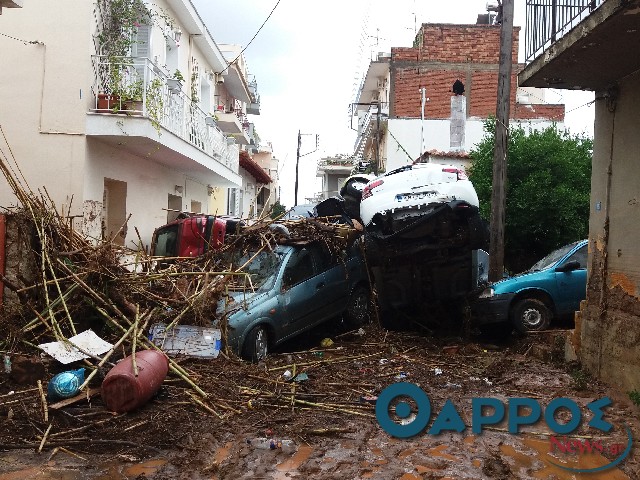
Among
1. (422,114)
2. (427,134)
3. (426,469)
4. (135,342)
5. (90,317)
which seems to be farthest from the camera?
(422,114)

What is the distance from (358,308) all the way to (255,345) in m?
2.88

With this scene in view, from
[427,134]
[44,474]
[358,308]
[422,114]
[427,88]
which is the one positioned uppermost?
[427,88]

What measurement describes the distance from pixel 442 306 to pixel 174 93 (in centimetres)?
746

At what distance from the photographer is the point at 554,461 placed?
4855 mm

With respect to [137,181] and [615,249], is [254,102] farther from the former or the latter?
[615,249]

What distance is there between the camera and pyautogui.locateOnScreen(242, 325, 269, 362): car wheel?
25.7 ft

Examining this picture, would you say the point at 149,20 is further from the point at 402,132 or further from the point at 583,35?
the point at 402,132

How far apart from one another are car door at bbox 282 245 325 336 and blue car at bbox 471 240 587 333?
104 inches

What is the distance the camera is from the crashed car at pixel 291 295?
7.89 m

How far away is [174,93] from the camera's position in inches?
525

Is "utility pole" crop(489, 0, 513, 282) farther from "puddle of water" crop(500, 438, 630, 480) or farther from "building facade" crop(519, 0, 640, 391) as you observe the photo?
"puddle of water" crop(500, 438, 630, 480)

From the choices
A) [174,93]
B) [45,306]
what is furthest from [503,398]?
[174,93]

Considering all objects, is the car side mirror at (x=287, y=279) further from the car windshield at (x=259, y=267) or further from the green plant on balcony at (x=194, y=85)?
the green plant on balcony at (x=194, y=85)

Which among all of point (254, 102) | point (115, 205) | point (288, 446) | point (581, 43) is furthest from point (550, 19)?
point (254, 102)
